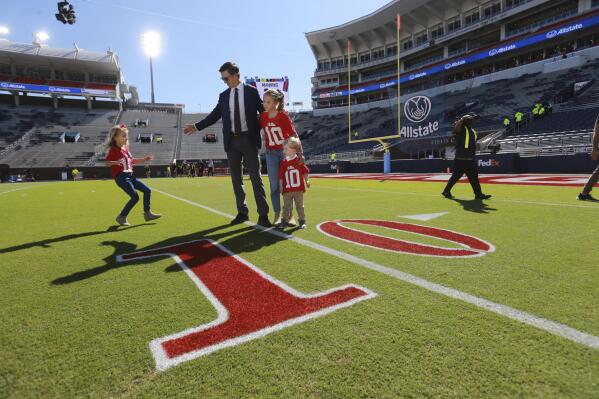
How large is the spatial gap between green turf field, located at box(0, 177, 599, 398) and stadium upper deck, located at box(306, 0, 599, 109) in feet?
134

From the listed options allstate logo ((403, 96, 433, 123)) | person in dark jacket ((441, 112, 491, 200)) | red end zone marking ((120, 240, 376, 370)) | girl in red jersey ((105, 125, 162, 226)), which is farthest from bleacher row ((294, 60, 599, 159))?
red end zone marking ((120, 240, 376, 370))

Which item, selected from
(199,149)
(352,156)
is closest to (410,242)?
(352,156)

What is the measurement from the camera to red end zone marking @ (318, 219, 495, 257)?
9.11 ft

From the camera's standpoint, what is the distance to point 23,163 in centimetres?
3716

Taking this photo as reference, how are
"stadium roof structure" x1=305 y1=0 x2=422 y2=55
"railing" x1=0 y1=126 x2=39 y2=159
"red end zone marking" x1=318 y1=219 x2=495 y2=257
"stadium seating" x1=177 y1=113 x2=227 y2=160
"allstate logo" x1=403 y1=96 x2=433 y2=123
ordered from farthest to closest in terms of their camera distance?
"stadium seating" x1=177 y1=113 x2=227 y2=160, "stadium roof structure" x1=305 y1=0 x2=422 y2=55, "railing" x1=0 y1=126 x2=39 y2=159, "allstate logo" x1=403 y1=96 x2=433 y2=123, "red end zone marking" x1=318 y1=219 x2=495 y2=257

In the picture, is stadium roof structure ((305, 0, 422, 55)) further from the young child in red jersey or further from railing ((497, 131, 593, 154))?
the young child in red jersey

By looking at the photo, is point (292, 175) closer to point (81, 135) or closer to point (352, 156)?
point (352, 156)

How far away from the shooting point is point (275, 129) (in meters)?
4.36

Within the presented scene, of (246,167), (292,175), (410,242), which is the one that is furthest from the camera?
(246,167)

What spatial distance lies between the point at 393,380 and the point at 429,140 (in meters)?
27.8

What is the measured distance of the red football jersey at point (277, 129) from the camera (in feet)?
14.2

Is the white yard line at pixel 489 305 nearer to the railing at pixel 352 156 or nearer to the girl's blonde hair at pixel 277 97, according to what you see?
the girl's blonde hair at pixel 277 97

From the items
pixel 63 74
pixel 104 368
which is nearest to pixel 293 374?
pixel 104 368

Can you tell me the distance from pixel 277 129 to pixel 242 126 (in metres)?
0.54
